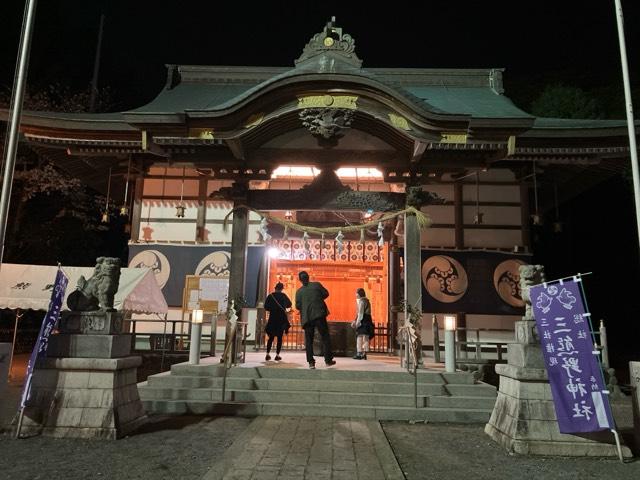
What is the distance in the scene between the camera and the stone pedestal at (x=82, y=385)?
568cm

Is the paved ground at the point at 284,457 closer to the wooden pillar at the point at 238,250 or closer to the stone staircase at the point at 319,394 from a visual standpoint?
the stone staircase at the point at 319,394

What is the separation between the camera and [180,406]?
24.5 feet

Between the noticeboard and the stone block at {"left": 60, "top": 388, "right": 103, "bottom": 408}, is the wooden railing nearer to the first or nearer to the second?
the noticeboard

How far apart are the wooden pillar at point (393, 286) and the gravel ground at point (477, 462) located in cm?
692

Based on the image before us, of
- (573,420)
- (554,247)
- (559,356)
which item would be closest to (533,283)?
(559,356)

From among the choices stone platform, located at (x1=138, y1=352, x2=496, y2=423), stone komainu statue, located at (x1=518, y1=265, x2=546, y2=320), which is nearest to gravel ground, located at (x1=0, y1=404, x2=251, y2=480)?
stone platform, located at (x1=138, y1=352, x2=496, y2=423)

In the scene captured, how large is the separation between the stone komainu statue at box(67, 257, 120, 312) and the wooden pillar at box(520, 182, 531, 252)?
1216cm

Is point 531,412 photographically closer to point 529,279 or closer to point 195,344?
point 529,279

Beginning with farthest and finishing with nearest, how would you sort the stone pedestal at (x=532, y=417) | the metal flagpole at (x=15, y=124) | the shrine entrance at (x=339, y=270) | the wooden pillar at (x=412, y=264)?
the shrine entrance at (x=339, y=270), the wooden pillar at (x=412, y=264), the metal flagpole at (x=15, y=124), the stone pedestal at (x=532, y=417)

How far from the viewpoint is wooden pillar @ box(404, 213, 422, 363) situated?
9.46 m

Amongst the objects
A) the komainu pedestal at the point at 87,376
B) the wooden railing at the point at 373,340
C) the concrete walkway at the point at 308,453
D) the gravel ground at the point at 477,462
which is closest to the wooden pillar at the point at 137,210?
the wooden railing at the point at 373,340

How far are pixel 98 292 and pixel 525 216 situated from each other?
505 inches

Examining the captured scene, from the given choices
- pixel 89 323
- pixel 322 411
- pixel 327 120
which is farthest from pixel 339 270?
pixel 89 323

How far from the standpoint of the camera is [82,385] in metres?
5.80
